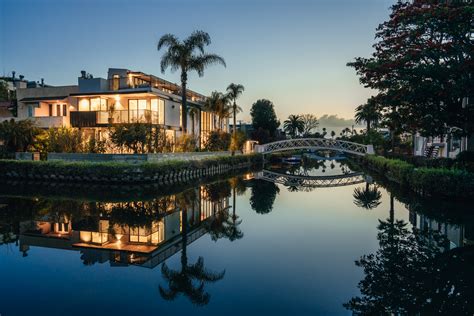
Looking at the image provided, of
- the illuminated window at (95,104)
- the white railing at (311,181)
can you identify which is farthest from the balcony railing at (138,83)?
the white railing at (311,181)

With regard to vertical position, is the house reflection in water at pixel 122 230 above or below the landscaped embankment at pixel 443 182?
below

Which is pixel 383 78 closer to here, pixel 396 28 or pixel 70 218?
pixel 396 28

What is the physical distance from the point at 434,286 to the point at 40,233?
10.1 meters

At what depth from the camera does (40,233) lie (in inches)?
388

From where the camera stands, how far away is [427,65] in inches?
627

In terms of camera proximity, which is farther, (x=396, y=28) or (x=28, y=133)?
(x=28, y=133)

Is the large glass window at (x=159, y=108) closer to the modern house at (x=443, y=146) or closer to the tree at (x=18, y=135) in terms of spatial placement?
the tree at (x=18, y=135)

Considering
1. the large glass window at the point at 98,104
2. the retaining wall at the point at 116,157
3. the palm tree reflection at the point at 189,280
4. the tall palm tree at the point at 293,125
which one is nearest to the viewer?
the palm tree reflection at the point at 189,280

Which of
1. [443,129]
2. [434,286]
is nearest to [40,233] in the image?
[434,286]

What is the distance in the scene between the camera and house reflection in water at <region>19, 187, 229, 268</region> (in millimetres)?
8023

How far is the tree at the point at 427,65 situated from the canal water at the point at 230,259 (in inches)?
196

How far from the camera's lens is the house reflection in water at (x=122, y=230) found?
8.02 m

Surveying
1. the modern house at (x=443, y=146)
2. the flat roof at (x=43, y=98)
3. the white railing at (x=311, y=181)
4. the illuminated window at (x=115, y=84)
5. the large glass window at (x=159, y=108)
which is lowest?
the white railing at (x=311, y=181)

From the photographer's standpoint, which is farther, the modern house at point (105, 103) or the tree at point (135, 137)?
the modern house at point (105, 103)
